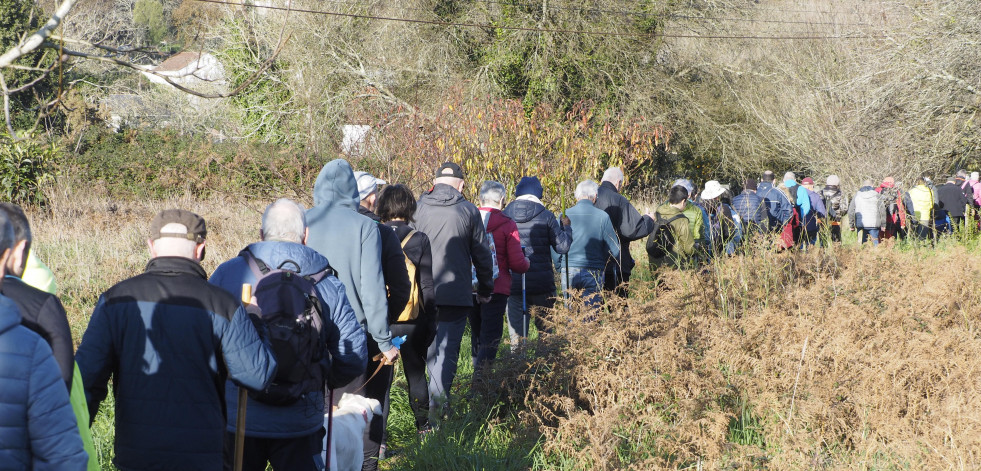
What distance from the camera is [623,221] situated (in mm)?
8336

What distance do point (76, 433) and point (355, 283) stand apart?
2292mm

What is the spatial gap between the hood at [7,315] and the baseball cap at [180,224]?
2.79 ft

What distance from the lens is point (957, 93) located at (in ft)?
60.6

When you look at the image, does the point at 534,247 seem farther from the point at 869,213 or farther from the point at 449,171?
the point at 869,213

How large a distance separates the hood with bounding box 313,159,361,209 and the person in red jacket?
2335 mm

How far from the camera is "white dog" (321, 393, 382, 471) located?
12.8ft

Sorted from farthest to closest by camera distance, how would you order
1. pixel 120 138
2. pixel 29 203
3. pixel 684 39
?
pixel 684 39
pixel 120 138
pixel 29 203

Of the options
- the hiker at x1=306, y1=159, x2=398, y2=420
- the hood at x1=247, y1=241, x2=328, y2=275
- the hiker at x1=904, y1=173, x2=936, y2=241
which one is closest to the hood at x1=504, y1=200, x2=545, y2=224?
the hiker at x1=306, y1=159, x2=398, y2=420

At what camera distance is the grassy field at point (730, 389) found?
15.2 ft

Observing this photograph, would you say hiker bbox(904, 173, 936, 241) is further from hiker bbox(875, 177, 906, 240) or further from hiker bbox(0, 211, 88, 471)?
hiker bbox(0, 211, 88, 471)

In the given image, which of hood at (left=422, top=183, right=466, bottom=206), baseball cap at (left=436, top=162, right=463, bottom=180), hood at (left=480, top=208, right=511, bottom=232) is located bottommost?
hood at (left=480, top=208, right=511, bottom=232)

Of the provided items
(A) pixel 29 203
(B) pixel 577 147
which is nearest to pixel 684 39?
(B) pixel 577 147

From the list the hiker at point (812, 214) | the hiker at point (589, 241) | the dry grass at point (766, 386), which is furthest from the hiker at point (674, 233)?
the hiker at point (812, 214)

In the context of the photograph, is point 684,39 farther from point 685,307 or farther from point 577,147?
point 685,307
